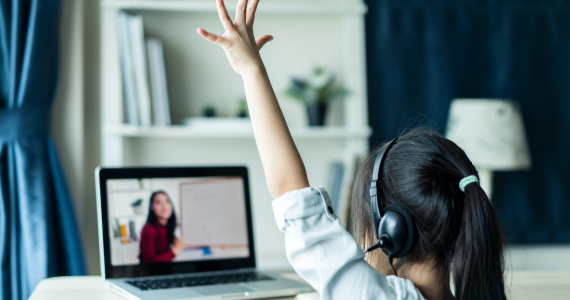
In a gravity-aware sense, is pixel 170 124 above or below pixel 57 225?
above

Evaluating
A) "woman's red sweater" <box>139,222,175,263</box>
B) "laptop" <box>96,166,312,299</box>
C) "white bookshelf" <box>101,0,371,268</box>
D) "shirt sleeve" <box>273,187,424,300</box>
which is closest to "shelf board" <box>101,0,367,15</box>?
"white bookshelf" <box>101,0,371,268</box>

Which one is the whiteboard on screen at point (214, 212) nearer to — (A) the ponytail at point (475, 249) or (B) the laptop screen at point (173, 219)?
(B) the laptop screen at point (173, 219)

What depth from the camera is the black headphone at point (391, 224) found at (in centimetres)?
78

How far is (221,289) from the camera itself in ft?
3.64

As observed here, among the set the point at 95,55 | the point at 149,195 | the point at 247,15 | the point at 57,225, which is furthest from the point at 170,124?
the point at 247,15

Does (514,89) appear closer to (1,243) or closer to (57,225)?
(57,225)

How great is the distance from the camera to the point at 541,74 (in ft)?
8.15

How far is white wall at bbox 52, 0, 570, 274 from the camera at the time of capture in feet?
6.85

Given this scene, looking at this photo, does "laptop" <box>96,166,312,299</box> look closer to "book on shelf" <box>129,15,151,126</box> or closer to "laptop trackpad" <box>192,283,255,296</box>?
"laptop trackpad" <box>192,283,255,296</box>

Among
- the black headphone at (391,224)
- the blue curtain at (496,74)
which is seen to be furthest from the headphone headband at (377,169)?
the blue curtain at (496,74)

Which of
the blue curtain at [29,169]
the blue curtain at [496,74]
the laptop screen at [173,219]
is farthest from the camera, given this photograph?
the blue curtain at [496,74]

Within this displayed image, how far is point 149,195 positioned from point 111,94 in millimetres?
900

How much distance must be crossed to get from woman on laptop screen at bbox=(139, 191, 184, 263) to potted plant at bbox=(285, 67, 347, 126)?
0.99m

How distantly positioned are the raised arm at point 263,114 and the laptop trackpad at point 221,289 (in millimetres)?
368
